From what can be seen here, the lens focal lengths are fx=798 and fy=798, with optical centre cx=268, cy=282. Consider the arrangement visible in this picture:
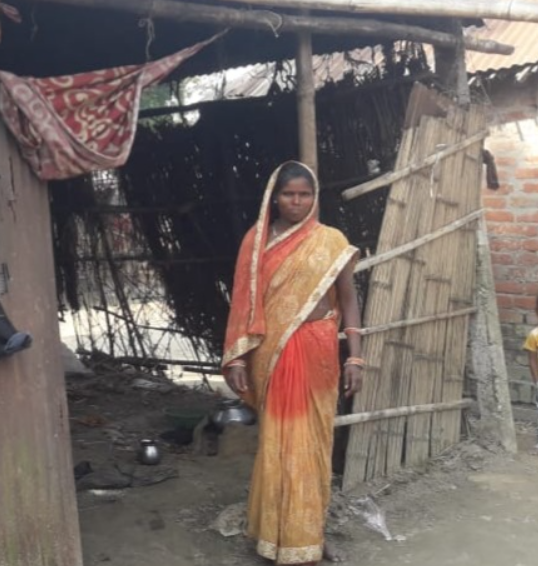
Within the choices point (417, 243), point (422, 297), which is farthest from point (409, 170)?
point (422, 297)

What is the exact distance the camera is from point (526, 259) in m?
6.01

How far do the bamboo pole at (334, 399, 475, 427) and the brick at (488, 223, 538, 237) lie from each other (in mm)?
1537

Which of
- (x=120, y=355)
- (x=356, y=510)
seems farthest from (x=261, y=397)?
(x=120, y=355)

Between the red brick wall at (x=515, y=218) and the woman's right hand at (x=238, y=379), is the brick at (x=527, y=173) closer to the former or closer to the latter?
the red brick wall at (x=515, y=218)

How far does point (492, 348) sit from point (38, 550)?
10.4 feet

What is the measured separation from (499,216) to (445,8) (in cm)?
244

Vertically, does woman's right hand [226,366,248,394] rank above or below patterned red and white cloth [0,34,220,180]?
below

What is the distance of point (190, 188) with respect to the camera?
6762 mm

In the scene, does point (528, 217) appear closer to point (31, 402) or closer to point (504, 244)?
point (504, 244)

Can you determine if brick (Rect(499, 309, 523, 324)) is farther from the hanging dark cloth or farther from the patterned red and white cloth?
the hanging dark cloth

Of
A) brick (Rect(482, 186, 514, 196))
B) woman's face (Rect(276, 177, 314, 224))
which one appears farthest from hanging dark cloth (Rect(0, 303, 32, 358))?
brick (Rect(482, 186, 514, 196))

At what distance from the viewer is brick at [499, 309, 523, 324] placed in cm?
609

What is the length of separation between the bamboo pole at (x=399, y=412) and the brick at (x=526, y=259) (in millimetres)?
1389

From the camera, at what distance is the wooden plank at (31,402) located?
2.97m
